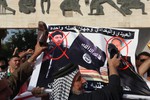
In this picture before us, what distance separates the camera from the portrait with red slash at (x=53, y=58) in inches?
144

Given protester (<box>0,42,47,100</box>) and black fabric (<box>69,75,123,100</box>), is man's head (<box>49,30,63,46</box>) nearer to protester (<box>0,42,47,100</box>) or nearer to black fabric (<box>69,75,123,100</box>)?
protester (<box>0,42,47,100</box>)

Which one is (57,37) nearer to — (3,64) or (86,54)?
(86,54)

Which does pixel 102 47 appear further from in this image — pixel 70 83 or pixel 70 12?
pixel 70 12

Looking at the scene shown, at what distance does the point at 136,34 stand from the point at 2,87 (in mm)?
2443

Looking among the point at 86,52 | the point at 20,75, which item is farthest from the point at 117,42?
Answer: the point at 20,75

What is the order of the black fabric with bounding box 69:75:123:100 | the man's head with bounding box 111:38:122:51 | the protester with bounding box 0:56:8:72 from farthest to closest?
the protester with bounding box 0:56:8:72, the man's head with bounding box 111:38:122:51, the black fabric with bounding box 69:75:123:100

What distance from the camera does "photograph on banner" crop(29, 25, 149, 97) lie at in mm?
3695

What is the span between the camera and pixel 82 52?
3816 millimetres

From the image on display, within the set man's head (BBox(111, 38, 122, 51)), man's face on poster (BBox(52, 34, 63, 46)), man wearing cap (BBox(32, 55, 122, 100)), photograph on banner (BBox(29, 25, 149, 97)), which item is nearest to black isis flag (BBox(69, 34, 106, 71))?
photograph on banner (BBox(29, 25, 149, 97))

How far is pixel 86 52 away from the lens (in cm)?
383

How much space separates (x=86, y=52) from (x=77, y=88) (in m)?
0.96

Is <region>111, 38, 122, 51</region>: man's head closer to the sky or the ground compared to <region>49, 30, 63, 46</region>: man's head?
closer to the ground

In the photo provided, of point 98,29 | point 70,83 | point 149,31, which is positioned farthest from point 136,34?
point 149,31

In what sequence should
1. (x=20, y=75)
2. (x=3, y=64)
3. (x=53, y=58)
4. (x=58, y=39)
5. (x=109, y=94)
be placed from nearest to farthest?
(x=109, y=94), (x=20, y=75), (x=53, y=58), (x=58, y=39), (x=3, y=64)
